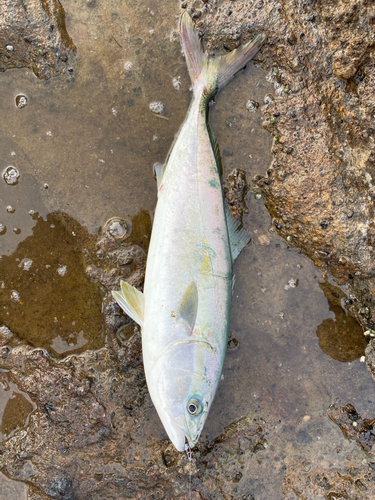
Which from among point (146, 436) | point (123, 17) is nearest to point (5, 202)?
point (123, 17)

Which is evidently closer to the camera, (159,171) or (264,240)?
(159,171)

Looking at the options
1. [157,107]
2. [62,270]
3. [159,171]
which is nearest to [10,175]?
[62,270]

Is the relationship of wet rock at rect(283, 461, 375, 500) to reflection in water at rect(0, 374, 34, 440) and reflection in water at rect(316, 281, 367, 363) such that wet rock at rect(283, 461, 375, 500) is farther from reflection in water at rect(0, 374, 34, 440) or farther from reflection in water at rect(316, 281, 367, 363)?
reflection in water at rect(0, 374, 34, 440)

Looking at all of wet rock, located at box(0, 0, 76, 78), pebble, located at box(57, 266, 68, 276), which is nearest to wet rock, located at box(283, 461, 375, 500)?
pebble, located at box(57, 266, 68, 276)

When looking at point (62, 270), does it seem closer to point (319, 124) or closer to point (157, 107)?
point (157, 107)

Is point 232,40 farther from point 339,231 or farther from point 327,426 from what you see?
point 327,426

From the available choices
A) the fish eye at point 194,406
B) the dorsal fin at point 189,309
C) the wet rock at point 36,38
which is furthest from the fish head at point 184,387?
the wet rock at point 36,38

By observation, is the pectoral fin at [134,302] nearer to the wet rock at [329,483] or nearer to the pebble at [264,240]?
the pebble at [264,240]
